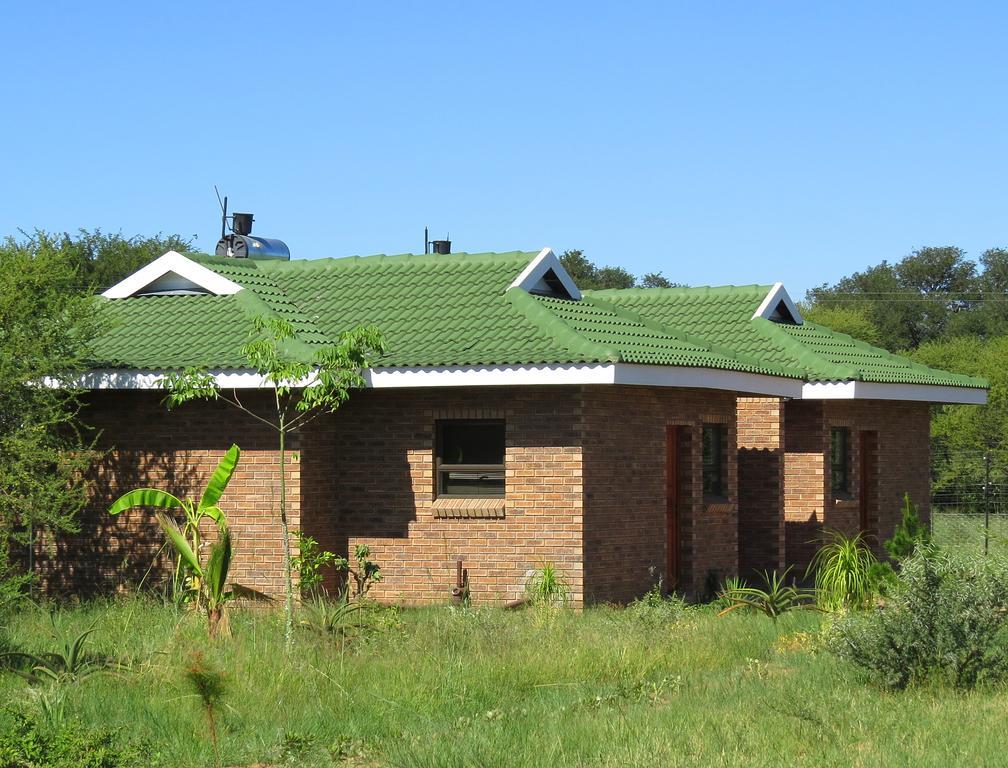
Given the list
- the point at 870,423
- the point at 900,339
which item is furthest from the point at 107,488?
the point at 900,339

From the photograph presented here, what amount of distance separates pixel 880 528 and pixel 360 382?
13.8 metres

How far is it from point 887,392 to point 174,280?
11925mm

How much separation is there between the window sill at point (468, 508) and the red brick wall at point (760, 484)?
22.7ft

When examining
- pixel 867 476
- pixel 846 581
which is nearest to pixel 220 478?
pixel 846 581

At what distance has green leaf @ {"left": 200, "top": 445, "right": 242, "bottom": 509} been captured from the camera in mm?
18750

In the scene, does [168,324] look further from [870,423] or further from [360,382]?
[870,423]

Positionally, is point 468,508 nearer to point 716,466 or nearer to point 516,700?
point 716,466

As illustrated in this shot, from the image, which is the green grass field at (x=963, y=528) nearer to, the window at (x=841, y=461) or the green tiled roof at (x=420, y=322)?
the window at (x=841, y=461)

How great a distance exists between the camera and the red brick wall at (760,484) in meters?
25.2

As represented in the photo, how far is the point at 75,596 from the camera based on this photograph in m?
20.8

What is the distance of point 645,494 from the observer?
21016 millimetres

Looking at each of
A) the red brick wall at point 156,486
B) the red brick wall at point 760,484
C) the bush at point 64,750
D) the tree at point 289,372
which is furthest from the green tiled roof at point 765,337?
the bush at point 64,750

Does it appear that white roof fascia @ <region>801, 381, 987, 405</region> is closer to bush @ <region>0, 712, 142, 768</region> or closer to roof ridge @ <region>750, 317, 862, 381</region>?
roof ridge @ <region>750, 317, 862, 381</region>

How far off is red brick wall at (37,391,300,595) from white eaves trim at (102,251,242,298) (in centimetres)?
237
